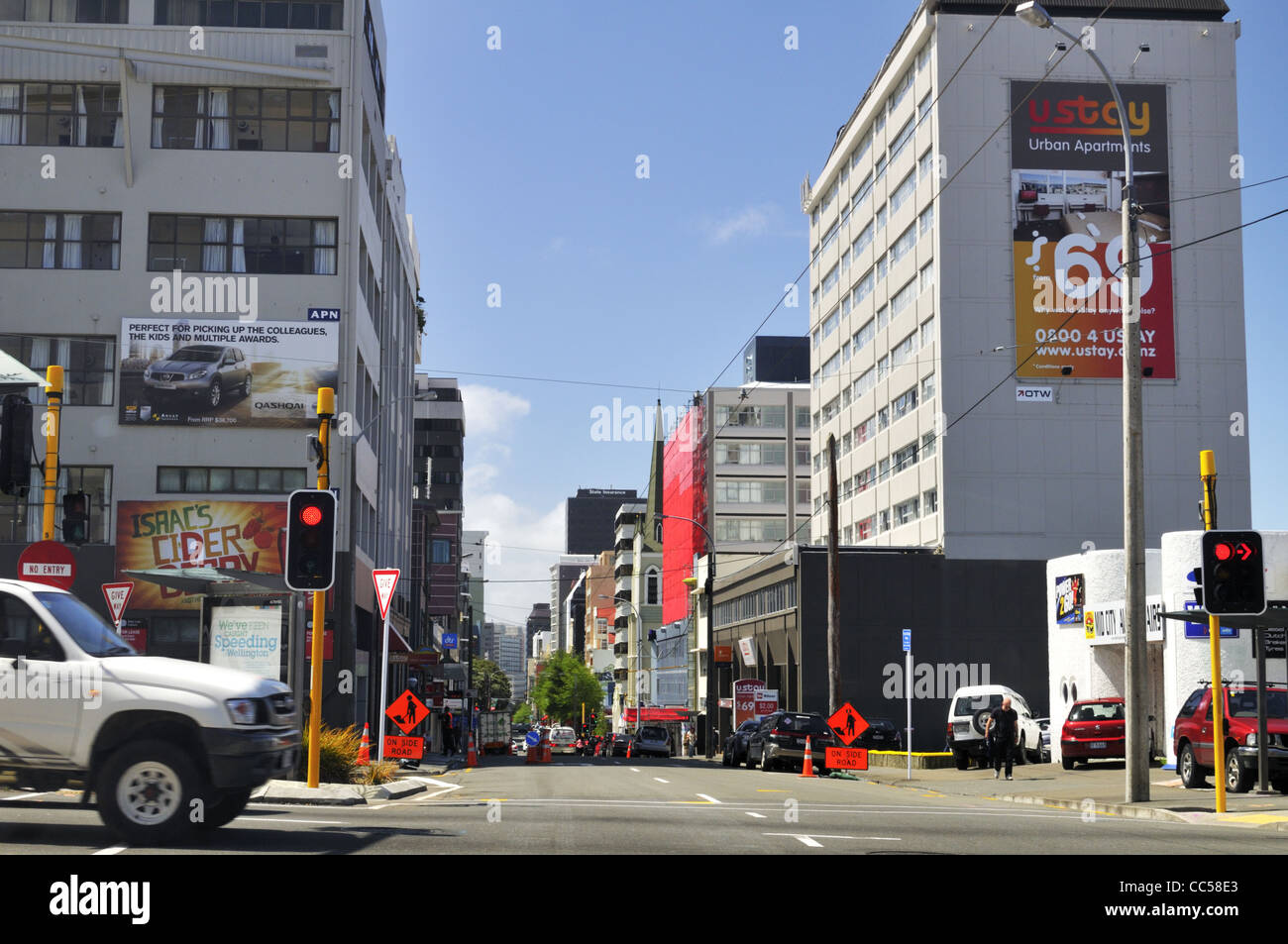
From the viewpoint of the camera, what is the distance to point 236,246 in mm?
45781

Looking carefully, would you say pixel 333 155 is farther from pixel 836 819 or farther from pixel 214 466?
pixel 836 819

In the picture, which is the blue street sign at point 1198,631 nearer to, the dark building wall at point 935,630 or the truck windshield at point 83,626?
the dark building wall at point 935,630

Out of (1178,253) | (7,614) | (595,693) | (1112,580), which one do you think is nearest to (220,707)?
(7,614)

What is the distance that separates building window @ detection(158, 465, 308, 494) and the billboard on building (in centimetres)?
2982

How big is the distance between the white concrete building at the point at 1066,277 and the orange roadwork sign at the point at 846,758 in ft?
80.2

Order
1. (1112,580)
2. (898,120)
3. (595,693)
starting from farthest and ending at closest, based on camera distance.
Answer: (595,693)
(898,120)
(1112,580)

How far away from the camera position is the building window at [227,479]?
4462cm

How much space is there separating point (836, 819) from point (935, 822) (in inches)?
45.5

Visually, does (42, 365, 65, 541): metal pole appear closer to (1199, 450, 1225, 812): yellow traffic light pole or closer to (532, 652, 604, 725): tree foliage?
(1199, 450, 1225, 812): yellow traffic light pole

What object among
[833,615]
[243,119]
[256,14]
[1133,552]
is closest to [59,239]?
[243,119]

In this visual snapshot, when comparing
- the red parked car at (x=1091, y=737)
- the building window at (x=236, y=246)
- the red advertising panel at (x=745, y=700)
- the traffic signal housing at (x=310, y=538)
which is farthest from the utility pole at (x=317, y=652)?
the red advertising panel at (x=745, y=700)

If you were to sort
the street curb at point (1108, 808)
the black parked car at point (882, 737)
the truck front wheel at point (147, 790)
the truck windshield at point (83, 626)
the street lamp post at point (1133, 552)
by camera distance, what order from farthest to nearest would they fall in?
the black parked car at point (882, 737) < the street lamp post at point (1133, 552) < the street curb at point (1108, 808) < the truck windshield at point (83, 626) < the truck front wheel at point (147, 790)

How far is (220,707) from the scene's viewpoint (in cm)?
1034

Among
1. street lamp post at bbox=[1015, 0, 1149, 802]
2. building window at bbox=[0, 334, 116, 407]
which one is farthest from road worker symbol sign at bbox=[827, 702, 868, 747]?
building window at bbox=[0, 334, 116, 407]
